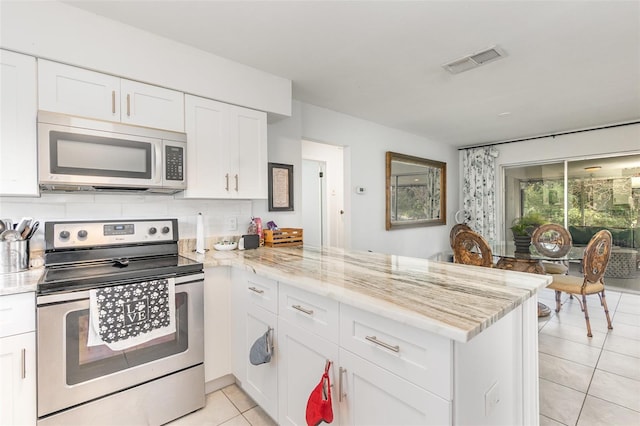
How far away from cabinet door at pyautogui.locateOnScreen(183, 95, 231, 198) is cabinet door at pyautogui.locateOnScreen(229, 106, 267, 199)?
0.22 feet

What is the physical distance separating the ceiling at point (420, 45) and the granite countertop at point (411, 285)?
4.89ft

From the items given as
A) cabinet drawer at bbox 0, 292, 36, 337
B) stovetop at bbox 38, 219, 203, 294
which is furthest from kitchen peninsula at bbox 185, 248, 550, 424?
cabinet drawer at bbox 0, 292, 36, 337

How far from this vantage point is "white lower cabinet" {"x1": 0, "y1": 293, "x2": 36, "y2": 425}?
4.52ft

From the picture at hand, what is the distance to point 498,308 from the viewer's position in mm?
1058

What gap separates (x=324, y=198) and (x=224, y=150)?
272cm

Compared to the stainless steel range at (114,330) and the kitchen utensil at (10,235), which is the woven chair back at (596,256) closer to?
the stainless steel range at (114,330)

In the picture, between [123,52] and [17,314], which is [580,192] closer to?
[123,52]

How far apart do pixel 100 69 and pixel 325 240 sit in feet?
Answer: 12.0

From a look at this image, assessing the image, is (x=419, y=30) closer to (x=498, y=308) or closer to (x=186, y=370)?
(x=498, y=308)

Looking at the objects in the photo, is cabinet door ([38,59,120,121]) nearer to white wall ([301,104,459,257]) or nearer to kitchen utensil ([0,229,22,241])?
kitchen utensil ([0,229,22,241])

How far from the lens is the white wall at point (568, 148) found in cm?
427

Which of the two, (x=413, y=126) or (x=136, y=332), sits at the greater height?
(x=413, y=126)

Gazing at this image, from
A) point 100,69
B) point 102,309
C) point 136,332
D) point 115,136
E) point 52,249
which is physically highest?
point 100,69

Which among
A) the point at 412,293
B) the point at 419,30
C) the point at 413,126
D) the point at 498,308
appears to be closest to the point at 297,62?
the point at 419,30
